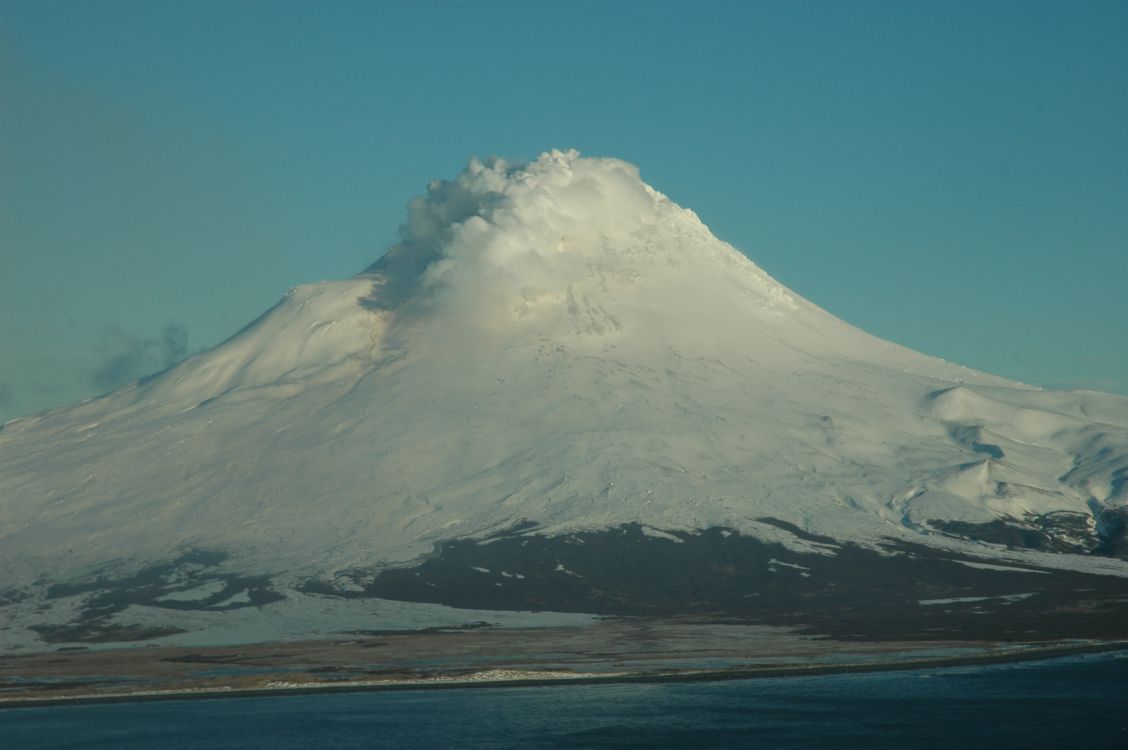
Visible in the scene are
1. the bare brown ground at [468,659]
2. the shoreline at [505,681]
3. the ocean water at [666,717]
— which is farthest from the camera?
the bare brown ground at [468,659]

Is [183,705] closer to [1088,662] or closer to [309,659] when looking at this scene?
[309,659]

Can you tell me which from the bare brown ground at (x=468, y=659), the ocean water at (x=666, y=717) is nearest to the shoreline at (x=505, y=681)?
the bare brown ground at (x=468, y=659)

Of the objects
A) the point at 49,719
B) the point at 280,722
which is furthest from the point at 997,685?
the point at 49,719

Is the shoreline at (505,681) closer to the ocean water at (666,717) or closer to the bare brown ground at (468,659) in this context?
the bare brown ground at (468,659)

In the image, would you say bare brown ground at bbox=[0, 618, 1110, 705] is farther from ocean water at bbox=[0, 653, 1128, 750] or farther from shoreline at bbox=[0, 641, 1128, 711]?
ocean water at bbox=[0, 653, 1128, 750]

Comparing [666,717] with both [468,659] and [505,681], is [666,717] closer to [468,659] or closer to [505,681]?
[505,681]

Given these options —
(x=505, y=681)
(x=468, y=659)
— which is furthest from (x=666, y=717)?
(x=468, y=659)
